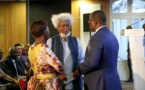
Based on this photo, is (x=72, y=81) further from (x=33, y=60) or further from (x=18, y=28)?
(x=18, y=28)

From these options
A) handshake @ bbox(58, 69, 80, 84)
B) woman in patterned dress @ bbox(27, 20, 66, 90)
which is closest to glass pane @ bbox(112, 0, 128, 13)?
handshake @ bbox(58, 69, 80, 84)

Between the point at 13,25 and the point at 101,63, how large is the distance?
6722 mm

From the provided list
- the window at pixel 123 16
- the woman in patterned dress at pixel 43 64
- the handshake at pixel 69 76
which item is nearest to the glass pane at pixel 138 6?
the window at pixel 123 16

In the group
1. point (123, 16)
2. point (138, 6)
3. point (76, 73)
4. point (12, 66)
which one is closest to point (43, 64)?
point (76, 73)

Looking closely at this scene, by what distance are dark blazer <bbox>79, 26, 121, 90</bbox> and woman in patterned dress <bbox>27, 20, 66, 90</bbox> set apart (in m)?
0.26

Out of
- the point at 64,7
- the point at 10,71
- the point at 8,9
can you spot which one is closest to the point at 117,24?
the point at 64,7

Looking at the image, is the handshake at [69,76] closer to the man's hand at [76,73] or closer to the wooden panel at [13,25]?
the man's hand at [76,73]

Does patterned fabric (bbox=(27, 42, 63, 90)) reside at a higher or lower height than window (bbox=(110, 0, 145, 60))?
lower

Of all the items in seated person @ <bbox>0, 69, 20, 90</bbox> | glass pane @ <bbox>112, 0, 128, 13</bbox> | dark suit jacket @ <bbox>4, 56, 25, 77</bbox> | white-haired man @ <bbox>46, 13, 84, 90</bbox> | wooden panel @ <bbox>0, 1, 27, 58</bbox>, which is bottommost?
seated person @ <bbox>0, 69, 20, 90</bbox>

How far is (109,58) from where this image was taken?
2418 millimetres

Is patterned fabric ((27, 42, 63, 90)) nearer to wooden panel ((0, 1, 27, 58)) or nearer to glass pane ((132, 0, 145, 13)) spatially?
wooden panel ((0, 1, 27, 58))

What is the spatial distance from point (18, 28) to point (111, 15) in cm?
312

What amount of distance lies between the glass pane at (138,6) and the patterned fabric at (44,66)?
21.4 feet

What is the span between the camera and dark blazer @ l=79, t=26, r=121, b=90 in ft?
7.70
